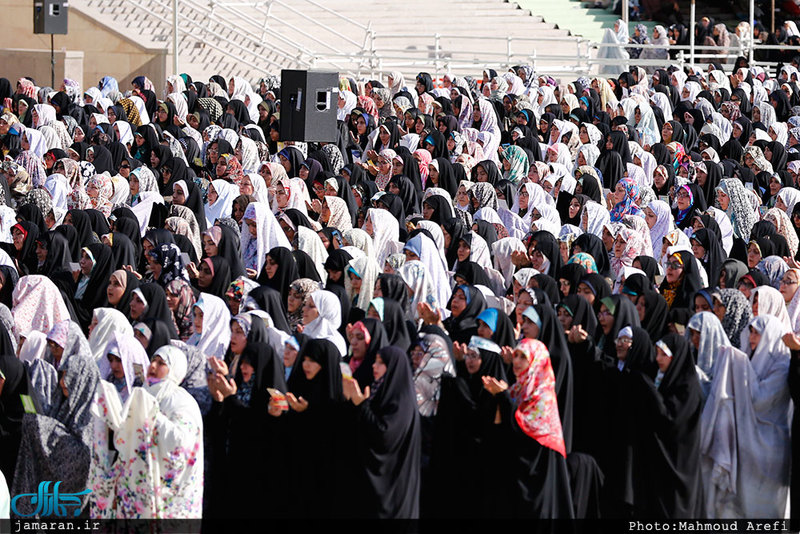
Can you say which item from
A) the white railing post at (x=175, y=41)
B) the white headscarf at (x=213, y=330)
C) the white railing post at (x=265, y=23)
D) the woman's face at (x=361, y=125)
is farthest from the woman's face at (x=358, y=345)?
the white railing post at (x=265, y=23)

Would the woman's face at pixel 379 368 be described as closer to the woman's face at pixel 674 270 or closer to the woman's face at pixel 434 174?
the woman's face at pixel 674 270

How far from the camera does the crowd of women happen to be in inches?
291

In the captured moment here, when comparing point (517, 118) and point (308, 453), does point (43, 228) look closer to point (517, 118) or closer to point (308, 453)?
point (308, 453)

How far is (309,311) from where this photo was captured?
892 cm

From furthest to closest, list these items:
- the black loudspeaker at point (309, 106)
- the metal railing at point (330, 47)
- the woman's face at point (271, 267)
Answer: the metal railing at point (330, 47), the black loudspeaker at point (309, 106), the woman's face at point (271, 267)

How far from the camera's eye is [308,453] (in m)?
7.59

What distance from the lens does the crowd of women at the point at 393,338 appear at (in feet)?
24.3

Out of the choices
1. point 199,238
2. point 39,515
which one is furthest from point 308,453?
point 199,238

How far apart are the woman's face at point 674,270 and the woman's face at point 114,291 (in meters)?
3.74

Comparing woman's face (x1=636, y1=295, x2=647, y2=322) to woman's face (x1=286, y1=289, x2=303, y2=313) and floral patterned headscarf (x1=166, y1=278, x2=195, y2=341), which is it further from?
floral patterned headscarf (x1=166, y1=278, x2=195, y2=341)

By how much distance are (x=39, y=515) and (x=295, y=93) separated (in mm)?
7300

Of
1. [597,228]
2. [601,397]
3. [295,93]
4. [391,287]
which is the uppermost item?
[295,93]

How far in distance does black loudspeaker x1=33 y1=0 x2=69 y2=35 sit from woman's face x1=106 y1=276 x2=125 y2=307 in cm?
1077

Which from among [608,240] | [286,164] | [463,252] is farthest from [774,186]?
[286,164]
